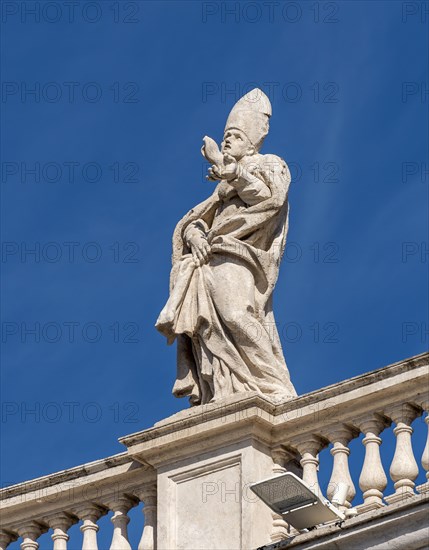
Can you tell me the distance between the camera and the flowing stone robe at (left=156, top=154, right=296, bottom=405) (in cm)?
2106

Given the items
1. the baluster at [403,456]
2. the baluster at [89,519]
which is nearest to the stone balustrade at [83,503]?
the baluster at [89,519]

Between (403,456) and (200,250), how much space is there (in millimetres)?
3423

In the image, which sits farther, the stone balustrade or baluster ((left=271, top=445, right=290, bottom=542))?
the stone balustrade

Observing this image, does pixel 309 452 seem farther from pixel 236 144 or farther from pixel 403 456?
pixel 236 144

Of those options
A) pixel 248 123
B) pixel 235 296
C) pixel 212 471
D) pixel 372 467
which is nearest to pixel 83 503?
pixel 212 471

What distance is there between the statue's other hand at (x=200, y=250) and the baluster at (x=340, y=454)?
2523 millimetres

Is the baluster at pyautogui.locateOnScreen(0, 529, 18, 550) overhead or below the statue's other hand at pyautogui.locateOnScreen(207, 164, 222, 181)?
below

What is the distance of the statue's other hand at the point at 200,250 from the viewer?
71.7 ft

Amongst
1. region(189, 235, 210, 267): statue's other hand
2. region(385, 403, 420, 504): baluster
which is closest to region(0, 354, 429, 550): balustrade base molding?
region(385, 403, 420, 504): baluster

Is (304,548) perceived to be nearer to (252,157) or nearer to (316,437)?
(316,437)

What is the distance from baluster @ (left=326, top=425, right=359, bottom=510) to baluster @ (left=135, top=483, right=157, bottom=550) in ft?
6.19

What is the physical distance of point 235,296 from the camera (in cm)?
2138

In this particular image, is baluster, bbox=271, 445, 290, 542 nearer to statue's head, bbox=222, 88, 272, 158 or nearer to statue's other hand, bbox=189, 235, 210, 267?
statue's other hand, bbox=189, 235, 210, 267

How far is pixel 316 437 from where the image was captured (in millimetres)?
20250
